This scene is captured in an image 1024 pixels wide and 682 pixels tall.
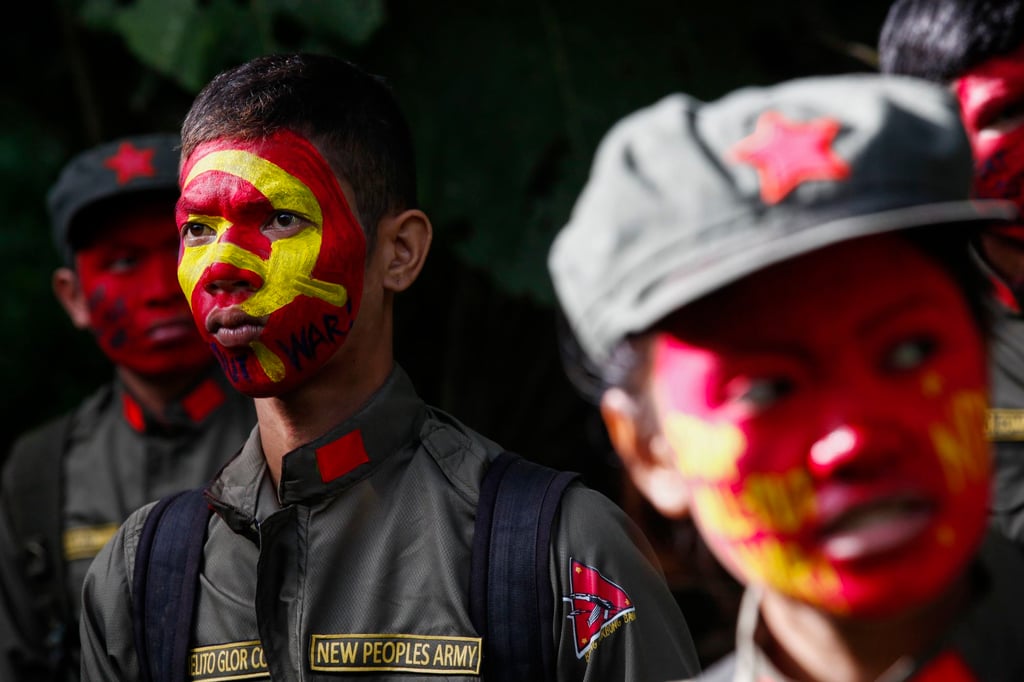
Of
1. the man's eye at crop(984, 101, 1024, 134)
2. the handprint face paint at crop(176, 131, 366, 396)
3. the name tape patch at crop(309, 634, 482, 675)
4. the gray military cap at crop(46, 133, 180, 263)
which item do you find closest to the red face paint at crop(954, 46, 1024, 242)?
the man's eye at crop(984, 101, 1024, 134)

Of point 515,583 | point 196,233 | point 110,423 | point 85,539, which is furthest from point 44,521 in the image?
point 515,583

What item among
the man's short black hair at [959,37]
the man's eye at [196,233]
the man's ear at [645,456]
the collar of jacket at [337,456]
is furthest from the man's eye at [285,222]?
the man's short black hair at [959,37]

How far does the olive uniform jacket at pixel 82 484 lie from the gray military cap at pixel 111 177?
0.49 meters

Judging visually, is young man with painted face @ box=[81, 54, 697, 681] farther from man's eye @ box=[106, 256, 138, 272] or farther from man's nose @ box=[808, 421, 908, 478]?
man's eye @ box=[106, 256, 138, 272]

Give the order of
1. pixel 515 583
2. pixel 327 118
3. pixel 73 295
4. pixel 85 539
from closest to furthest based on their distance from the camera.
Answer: pixel 515 583 → pixel 327 118 → pixel 85 539 → pixel 73 295

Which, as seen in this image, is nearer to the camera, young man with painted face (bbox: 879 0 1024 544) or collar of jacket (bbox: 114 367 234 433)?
young man with painted face (bbox: 879 0 1024 544)

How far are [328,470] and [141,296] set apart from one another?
1411 millimetres

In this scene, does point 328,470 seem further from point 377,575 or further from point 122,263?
point 122,263

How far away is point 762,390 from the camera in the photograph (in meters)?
1.54

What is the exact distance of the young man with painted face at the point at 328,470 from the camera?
7.76 ft

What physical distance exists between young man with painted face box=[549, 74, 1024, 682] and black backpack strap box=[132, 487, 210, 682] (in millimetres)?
1174

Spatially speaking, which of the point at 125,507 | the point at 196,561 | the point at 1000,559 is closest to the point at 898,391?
the point at 1000,559

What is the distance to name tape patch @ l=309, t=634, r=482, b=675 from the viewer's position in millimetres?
2305

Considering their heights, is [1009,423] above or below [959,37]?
below
